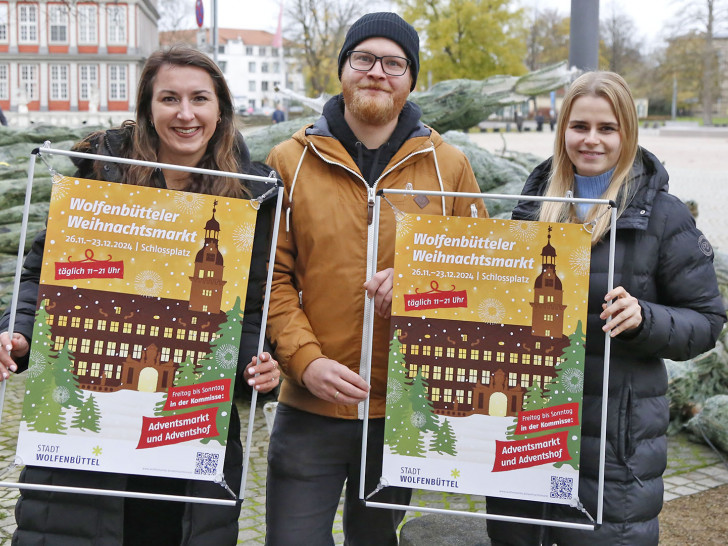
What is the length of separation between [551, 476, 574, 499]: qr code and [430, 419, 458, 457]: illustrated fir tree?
1.11 ft

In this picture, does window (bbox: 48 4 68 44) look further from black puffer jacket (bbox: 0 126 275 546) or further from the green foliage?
black puffer jacket (bbox: 0 126 275 546)

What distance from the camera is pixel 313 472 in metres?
3.12

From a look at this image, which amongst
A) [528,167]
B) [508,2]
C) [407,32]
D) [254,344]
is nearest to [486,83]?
[528,167]

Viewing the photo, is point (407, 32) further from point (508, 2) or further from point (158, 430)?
point (508, 2)

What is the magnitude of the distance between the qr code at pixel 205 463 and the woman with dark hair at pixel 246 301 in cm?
13

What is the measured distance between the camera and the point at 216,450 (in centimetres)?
273

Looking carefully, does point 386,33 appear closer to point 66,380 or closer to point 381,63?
point 381,63

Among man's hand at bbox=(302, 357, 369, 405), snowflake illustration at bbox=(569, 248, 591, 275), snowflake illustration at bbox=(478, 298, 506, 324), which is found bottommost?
man's hand at bbox=(302, 357, 369, 405)

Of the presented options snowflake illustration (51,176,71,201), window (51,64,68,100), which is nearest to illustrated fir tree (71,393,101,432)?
snowflake illustration (51,176,71,201)

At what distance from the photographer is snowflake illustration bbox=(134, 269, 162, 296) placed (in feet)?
8.91

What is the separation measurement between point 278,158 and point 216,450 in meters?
1.14

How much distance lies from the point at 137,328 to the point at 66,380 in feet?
0.90

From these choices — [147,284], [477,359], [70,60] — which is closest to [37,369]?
[147,284]

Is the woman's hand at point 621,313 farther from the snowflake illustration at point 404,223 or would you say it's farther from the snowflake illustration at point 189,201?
the snowflake illustration at point 189,201
